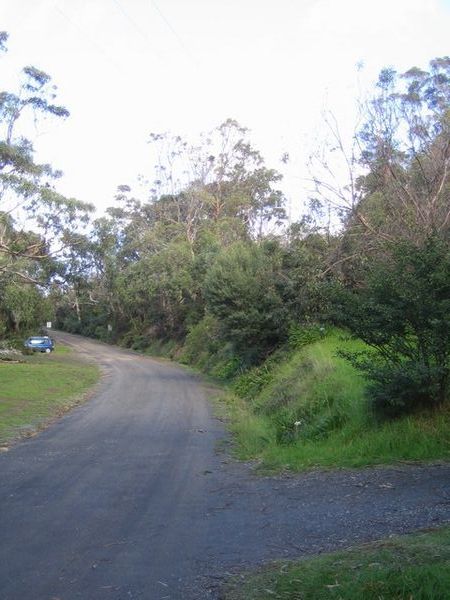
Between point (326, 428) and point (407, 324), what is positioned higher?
point (407, 324)

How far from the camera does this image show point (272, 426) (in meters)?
14.5

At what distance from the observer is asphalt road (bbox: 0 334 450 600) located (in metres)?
5.65

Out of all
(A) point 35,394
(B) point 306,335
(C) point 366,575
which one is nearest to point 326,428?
(C) point 366,575

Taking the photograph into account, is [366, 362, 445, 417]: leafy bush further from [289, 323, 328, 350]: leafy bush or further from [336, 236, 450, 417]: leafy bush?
[289, 323, 328, 350]: leafy bush

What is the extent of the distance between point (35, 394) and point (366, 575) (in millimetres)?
19520

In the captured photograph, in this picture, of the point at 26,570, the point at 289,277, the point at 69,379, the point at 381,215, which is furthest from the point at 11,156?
the point at 26,570

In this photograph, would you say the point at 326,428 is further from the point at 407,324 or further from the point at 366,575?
the point at 366,575

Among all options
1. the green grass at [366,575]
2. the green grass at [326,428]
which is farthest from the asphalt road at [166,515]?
the green grass at [326,428]

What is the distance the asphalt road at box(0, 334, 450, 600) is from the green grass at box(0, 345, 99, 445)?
294 centimetres

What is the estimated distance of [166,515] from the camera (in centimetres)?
782

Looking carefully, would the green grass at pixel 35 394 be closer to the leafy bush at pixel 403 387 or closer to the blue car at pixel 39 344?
the leafy bush at pixel 403 387

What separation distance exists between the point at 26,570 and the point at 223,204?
59.5 meters

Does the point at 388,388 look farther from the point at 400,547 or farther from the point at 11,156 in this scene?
the point at 11,156

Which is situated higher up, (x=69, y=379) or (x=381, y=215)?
(x=381, y=215)
